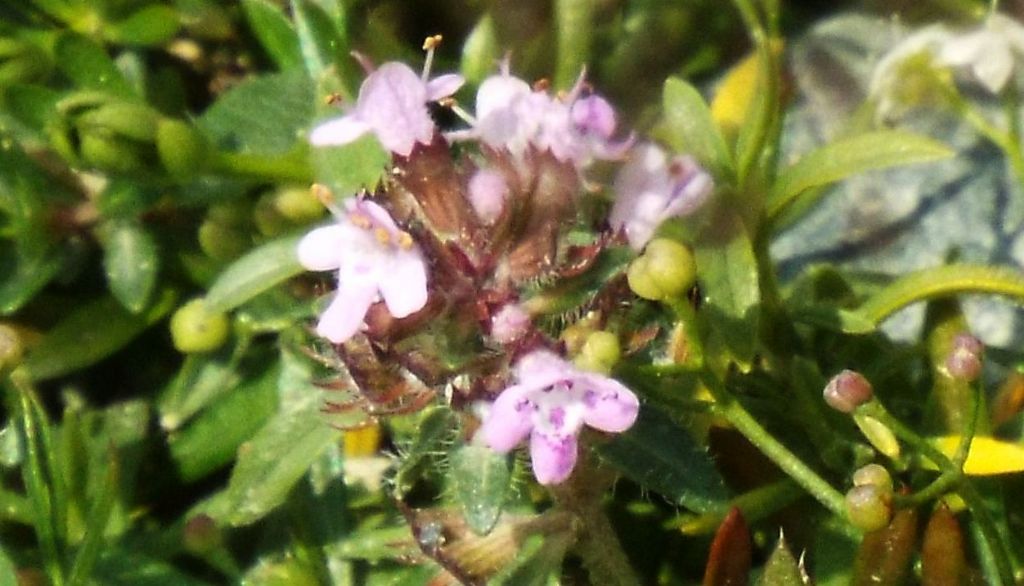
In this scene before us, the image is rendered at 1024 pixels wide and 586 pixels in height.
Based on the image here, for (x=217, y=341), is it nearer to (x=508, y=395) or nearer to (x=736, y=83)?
(x=508, y=395)

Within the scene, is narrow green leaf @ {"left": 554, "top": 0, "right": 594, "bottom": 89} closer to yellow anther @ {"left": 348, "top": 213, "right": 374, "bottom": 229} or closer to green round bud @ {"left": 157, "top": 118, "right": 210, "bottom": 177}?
green round bud @ {"left": 157, "top": 118, "right": 210, "bottom": 177}

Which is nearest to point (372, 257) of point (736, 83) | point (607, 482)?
point (607, 482)

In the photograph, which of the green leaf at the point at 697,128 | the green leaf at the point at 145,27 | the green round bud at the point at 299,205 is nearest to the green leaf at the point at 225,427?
the green round bud at the point at 299,205

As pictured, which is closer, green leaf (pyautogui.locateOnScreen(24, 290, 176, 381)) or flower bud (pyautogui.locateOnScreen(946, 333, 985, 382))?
flower bud (pyautogui.locateOnScreen(946, 333, 985, 382))

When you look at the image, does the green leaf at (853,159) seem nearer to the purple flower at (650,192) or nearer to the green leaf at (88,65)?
the purple flower at (650,192)

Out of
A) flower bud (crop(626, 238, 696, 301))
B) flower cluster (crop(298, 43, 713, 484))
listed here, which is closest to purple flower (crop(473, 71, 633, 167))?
flower cluster (crop(298, 43, 713, 484))
